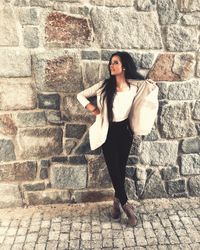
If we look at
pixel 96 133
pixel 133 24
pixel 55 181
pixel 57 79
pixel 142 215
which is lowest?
pixel 142 215

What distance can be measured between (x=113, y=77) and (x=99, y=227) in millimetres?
1515

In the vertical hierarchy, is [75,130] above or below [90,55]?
below

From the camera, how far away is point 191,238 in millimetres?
3180

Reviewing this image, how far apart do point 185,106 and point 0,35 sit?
2.04m

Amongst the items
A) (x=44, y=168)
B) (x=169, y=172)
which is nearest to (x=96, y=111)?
(x=44, y=168)

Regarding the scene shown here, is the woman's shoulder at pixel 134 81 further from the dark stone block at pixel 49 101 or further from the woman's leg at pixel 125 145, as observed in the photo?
the dark stone block at pixel 49 101

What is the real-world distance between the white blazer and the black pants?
76mm

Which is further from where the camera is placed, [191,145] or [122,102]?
[191,145]

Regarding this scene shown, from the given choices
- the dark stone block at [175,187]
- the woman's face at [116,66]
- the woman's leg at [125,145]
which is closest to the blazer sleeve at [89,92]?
the woman's face at [116,66]

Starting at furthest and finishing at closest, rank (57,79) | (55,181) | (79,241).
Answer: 1. (55,181)
2. (57,79)
3. (79,241)

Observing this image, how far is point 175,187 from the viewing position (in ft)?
12.7

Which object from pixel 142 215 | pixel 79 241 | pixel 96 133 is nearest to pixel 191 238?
pixel 142 215

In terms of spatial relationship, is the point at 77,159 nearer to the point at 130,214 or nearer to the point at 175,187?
the point at 130,214

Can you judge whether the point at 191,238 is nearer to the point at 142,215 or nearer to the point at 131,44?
the point at 142,215
